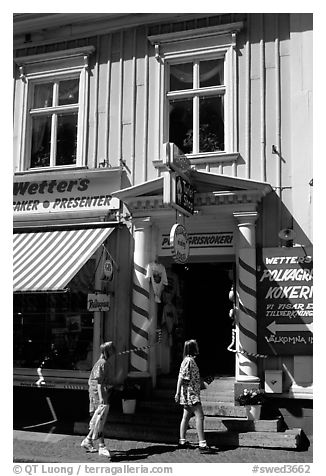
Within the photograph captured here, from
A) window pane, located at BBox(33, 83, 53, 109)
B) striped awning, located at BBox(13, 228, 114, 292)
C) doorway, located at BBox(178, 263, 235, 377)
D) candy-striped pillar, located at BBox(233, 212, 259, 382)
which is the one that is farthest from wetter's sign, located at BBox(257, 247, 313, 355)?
window pane, located at BBox(33, 83, 53, 109)

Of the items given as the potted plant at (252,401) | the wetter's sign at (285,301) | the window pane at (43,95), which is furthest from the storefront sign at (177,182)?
the window pane at (43,95)

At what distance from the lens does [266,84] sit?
10430mm

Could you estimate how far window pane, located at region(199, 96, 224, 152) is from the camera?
10.8m

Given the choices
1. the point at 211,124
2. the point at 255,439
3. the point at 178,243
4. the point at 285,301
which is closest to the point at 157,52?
the point at 211,124

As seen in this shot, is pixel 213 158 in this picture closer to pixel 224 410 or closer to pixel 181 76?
pixel 181 76

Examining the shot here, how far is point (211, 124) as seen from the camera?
1088 cm

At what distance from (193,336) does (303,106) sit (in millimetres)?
5699

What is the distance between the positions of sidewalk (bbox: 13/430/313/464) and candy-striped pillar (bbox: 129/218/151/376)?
153 cm

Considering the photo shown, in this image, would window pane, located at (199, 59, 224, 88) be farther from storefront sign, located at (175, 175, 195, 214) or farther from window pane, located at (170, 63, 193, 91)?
storefront sign, located at (175, 175, 195, 214)

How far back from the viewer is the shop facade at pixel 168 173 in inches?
383

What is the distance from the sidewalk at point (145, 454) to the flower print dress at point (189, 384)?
2.41 feet
